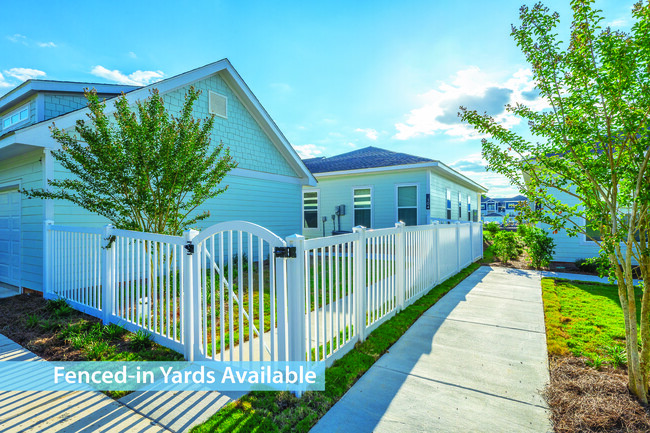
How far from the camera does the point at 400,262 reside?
181 inches

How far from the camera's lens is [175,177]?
452cm

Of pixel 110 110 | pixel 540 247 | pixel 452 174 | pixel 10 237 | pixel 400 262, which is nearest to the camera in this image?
pixel 400 262

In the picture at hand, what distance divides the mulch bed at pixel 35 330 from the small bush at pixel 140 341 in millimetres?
434

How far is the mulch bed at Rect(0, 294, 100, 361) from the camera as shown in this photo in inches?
132

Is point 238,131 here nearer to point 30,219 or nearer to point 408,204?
point 30,219

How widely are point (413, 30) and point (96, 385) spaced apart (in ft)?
28.1

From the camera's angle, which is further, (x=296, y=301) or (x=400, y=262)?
(x=400, y=262)

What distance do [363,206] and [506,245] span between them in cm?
534

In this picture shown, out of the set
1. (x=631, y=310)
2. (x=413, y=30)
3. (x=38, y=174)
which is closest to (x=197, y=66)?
(x=38, y=174)

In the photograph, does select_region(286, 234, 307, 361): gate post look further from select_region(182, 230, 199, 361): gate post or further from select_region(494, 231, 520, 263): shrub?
select_region(494, 231, 520, 263): shrub

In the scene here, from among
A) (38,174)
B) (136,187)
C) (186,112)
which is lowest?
(136,187)

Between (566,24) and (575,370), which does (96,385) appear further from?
(566,24)

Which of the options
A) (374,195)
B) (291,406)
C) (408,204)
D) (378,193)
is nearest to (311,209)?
(374,195)

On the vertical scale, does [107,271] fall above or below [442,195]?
below
